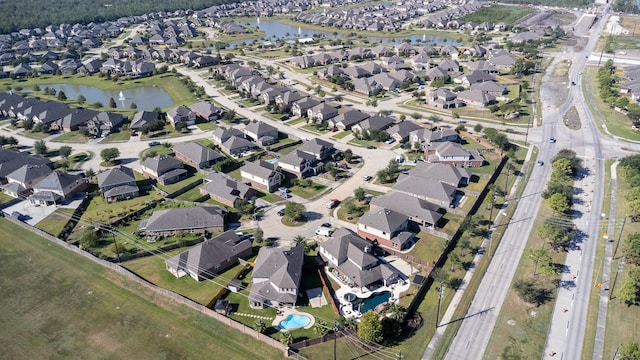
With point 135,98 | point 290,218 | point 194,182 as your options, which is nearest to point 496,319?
point 290,218

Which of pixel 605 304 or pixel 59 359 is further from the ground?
pixel 605 304

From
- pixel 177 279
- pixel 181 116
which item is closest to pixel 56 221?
pixel 177 279

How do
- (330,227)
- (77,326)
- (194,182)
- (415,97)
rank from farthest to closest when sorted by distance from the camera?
(415,97), (194,182), (330,227), (77,326)

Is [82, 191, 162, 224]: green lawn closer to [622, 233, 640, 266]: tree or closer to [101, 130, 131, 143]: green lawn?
[101, 130, 131, 143]: green lawn

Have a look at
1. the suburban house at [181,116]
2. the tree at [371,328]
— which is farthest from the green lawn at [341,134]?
the tree at [371,328]

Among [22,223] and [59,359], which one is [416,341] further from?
[22,223]

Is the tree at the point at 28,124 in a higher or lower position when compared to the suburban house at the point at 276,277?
lower

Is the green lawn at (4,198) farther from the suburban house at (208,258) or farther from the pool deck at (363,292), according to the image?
the pool deck at (363,292)
